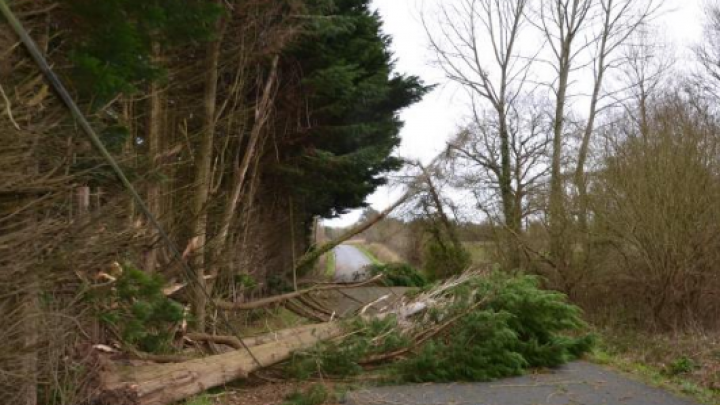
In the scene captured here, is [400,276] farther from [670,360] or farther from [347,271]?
[670,360]

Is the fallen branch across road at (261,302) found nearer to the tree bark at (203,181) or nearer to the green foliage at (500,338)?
the tree bark at (203,181)

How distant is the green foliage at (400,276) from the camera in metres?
16.7

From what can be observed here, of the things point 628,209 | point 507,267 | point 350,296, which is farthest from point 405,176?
point 628,209

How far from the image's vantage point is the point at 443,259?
21.2m

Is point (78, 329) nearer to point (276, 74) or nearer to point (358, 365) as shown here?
point (358, 365)

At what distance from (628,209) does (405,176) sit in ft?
25.5

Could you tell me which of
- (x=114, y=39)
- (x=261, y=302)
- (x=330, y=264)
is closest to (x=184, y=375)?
(x=114, y=39)

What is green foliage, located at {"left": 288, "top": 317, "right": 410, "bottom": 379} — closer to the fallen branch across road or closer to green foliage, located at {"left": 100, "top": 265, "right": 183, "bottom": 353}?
green foliage, located at {"left": 100, "top": 265, "right": 183, "bottom": 353}

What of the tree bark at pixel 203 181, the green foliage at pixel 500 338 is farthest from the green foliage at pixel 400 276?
the tree bark at pixel 203 181

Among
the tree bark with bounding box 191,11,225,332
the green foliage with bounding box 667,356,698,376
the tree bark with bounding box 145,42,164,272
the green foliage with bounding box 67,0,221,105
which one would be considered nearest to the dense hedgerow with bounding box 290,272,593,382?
the green foliage with bounding box 667,356,698,376

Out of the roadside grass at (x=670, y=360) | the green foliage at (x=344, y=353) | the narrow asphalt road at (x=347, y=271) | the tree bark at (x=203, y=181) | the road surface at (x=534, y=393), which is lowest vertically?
the roadside grass at (x=670, y=360)

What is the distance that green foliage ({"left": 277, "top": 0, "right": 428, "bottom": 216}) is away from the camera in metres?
13.7

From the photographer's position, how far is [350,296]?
14.2 metres

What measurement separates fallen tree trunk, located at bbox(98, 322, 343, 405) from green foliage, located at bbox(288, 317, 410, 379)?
20 centimetres
